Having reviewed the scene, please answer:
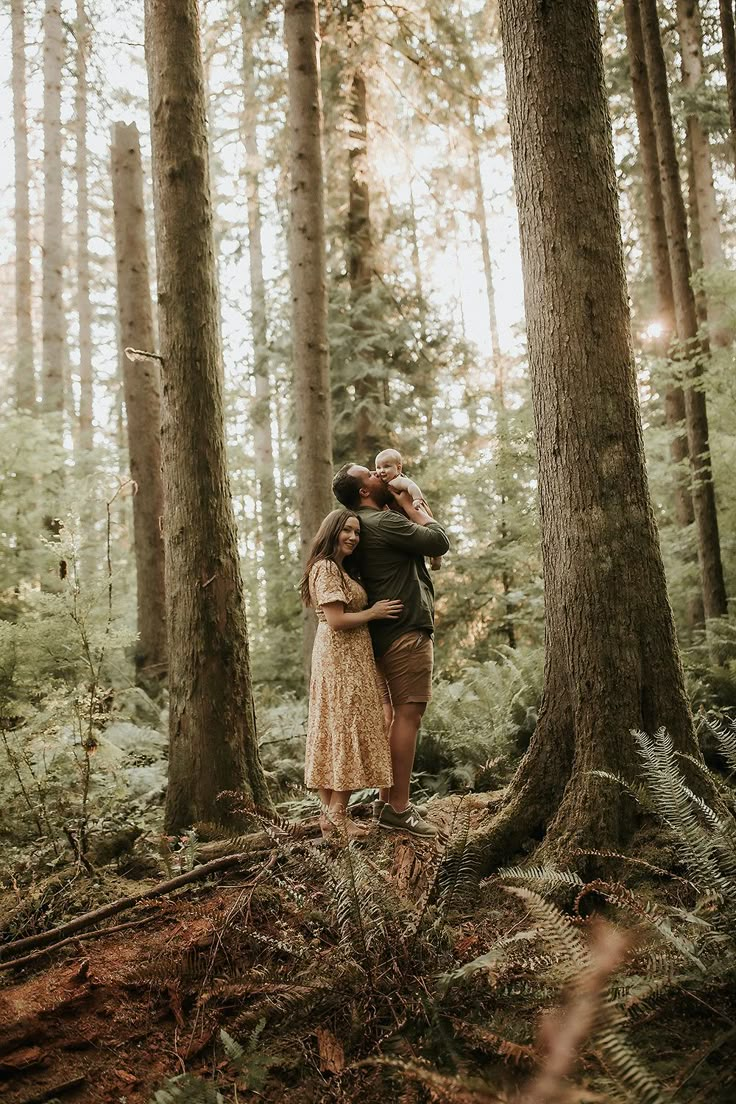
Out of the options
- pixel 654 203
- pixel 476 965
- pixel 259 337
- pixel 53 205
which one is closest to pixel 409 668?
pixel 476 965

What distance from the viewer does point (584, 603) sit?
3777mm

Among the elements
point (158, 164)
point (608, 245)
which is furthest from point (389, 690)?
point (158, 164)

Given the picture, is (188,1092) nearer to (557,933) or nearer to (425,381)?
(557,933)

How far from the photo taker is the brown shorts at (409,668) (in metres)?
5.03

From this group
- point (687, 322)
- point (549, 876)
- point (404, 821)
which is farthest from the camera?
point (687, 322)

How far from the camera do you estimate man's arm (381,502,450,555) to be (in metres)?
5.02

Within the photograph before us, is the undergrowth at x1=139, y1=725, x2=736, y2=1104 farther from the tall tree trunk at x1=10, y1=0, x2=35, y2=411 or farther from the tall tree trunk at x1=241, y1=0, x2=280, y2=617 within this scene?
the tall tree trunk at x1=10, y1=0, x2=35, y2=411

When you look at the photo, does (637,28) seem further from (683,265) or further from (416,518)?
(416,518)

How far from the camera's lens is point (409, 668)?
5.03 m

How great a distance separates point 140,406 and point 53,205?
28.9 ft

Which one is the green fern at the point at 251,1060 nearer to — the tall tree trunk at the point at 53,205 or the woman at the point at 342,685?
the woman at the point at 342,685

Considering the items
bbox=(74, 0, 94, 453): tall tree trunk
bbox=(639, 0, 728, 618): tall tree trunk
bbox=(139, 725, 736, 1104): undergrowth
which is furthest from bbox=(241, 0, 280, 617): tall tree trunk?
bbox=(139, 725, 736, 1104): undergrowth

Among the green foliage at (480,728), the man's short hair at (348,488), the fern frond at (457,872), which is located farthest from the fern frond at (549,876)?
the man's short hair at (348,488)

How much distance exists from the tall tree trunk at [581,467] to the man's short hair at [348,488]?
5.29ft
